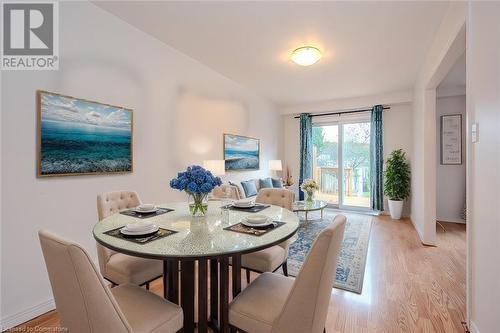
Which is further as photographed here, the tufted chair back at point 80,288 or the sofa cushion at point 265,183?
the sofa cushion at point 265,183

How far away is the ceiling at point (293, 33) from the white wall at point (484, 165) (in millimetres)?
991

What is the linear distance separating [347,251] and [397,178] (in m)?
2.71

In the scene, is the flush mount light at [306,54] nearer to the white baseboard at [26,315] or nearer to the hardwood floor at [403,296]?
the hardwood floor at [403,296]

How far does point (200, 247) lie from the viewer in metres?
1.13

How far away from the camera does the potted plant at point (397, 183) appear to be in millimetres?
4961

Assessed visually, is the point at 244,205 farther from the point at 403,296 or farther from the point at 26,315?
the point at 26,315

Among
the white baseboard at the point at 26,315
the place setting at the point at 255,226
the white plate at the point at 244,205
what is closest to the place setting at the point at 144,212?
the white plate at the point at 244,205

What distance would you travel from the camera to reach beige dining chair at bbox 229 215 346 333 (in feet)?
3.16

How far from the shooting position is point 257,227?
1.44 m

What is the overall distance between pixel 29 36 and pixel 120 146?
1.12 metres

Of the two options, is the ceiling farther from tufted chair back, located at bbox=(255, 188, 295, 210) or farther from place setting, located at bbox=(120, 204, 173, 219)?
place setting, located at bbox=(120, 204, 173, 219)

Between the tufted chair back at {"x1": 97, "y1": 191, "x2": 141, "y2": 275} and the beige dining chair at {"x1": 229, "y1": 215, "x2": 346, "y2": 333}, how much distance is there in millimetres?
1122

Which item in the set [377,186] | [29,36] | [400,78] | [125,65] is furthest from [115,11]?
[377,186]

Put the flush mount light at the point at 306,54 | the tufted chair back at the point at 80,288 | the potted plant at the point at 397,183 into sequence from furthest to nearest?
1. the potted plant at the point at 397,183
2. the flush mount light at the point at 306,54
3. the tufted chair back at the point at 80,288
